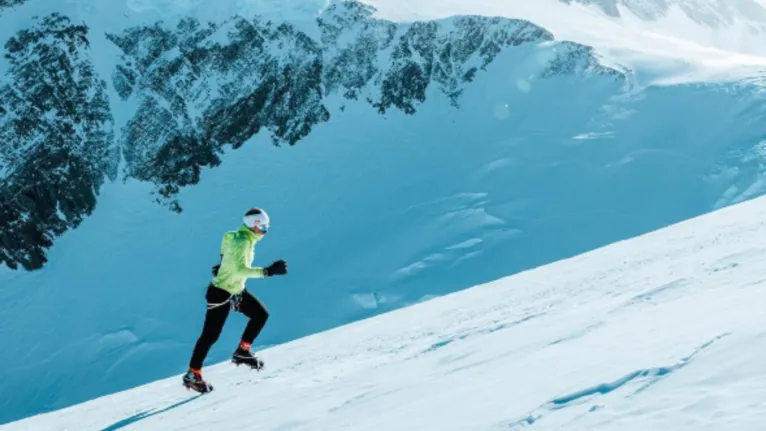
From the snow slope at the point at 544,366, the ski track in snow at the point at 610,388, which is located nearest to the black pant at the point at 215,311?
the snow slope at the point at 544,366

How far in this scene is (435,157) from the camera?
46531 millimetres

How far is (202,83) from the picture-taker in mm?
52438

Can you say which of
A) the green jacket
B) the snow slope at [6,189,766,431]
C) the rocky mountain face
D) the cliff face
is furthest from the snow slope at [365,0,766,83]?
the green jacket

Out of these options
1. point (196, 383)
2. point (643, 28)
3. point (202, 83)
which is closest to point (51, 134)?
point (202, 83)

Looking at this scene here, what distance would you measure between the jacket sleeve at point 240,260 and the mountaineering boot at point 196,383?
1.53m

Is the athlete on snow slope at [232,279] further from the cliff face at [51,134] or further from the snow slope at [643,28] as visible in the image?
the snow slope at [643,28]

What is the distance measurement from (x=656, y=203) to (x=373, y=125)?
66.7 ft

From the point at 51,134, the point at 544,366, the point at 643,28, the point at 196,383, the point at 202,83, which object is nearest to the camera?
the point at 544,366

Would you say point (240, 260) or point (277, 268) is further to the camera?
point (240, 260)

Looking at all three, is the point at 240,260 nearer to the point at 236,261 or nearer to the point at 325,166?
the point at 236,261

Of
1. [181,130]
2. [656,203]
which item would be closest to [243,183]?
[181,130]

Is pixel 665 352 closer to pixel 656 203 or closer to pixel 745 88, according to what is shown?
pixel 656 203

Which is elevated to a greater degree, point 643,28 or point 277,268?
point 643,28

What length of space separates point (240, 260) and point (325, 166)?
3965 centimetres
